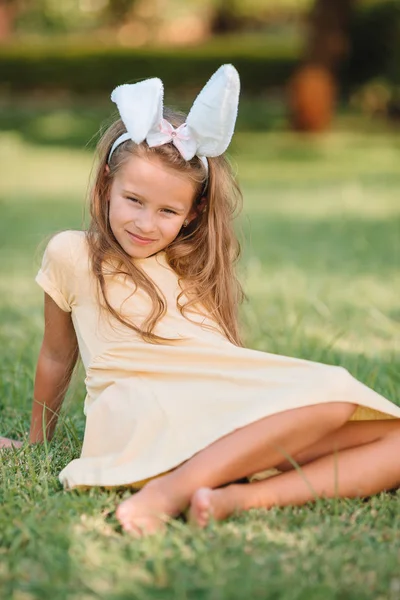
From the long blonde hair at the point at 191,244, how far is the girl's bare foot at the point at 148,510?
1.54ft

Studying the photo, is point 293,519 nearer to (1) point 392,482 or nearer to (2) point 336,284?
(1) point 392,482

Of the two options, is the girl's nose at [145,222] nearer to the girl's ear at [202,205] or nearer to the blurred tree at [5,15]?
the girl's ear at [202,205]

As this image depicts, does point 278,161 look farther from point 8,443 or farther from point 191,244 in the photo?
point 8,443

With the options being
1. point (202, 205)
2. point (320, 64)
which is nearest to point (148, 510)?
point (202, 205)

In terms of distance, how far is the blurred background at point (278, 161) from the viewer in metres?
4.20

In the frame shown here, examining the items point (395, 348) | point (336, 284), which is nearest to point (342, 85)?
Answer: point (336, 284)

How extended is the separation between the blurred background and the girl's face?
1.07 ft

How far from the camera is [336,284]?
Result: 521 cm

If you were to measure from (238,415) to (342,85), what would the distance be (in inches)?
639

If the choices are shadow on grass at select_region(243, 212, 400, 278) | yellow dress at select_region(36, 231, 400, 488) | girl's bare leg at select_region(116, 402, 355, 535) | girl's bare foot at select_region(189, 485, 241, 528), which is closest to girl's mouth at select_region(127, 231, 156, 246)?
yellow dress at select_region(36, 231, 400, 488)

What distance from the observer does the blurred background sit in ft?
13.8

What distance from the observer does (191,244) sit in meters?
Answer: 2.63

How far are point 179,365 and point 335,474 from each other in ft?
1.47

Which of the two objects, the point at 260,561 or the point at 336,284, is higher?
the point at 260,561
